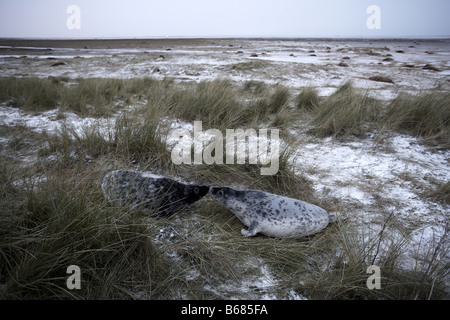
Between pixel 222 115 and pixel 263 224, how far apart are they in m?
2.90

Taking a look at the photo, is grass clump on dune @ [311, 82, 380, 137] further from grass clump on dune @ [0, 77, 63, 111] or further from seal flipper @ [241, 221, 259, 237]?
grass clump on dune @ [0, 77, 63, 111]

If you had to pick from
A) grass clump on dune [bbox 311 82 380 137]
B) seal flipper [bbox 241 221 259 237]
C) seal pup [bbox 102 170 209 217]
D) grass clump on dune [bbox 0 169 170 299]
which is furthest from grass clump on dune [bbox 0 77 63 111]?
grass clump on dune [bbox 311 82 380 137]

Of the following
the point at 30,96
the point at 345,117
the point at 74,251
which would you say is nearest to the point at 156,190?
the point at 74,251

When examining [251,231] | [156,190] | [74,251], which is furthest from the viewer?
[156,190]

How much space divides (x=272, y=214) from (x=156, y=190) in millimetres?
1005

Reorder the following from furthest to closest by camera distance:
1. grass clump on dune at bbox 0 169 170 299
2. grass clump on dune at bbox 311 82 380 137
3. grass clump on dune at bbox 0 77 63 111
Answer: grass clump on dune at bbox 0 77 63 111 → grass clump on dune at bbox 311 82 380 137 → grass clump on dune at bbox 0 169 170 299

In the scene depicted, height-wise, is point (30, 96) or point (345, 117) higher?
point (30, 96)

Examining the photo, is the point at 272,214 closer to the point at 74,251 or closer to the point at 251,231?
the point at 251,231

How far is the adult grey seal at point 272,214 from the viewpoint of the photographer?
199 cm

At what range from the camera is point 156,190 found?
7.16 feet

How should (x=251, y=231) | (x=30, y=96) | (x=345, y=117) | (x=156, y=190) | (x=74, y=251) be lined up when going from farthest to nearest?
(x=30, y=96) < (x=345, y=117) < (x=156, y=190) < (x=251, y=231) < (x=74, y=251)

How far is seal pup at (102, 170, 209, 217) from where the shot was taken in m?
2.06

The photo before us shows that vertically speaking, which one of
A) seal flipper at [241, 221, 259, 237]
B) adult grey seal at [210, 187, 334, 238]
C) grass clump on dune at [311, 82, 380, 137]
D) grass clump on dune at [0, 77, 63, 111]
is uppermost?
grass clump on dune at [0, 77, 63, 111]
